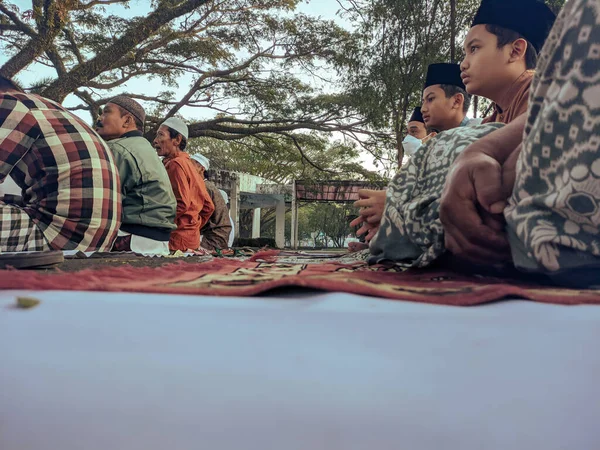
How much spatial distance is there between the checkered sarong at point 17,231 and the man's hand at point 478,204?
162 centimetres

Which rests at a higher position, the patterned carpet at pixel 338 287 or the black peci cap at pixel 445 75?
the black peci cap at pixel 445 75

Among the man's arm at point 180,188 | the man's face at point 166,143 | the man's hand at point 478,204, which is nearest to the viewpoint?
the man's hand at point 478,204

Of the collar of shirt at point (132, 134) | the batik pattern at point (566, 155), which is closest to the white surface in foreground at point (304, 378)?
the batik pattern at point (566, 155)

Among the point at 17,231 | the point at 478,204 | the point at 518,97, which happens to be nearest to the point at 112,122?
the point at 17,231

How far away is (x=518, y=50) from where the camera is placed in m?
1.24

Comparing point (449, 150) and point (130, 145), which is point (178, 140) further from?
point (449, 150)

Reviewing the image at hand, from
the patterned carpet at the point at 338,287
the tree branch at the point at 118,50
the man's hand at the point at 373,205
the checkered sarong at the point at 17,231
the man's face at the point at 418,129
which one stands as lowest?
the patterned carpet at the point at 338,287

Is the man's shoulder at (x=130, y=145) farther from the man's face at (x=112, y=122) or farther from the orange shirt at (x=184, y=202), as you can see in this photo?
the orange shirt at (x=184, y=202)

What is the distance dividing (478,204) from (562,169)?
5.9 inches

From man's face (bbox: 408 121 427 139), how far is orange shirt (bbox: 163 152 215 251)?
2063 mm

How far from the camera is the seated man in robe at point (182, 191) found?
324cm

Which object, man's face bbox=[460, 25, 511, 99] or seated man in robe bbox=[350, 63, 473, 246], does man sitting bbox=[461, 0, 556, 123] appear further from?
seated man in robe bbox=[350, 63, 473, 246]

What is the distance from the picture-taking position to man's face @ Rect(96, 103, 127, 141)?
2750 mm

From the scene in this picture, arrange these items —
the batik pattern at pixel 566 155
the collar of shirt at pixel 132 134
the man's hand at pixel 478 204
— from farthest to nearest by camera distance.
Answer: the collar of shirt at pixel 132 134, the man's hand at pixel 478 204, the batik pattern at pixel 566 155
